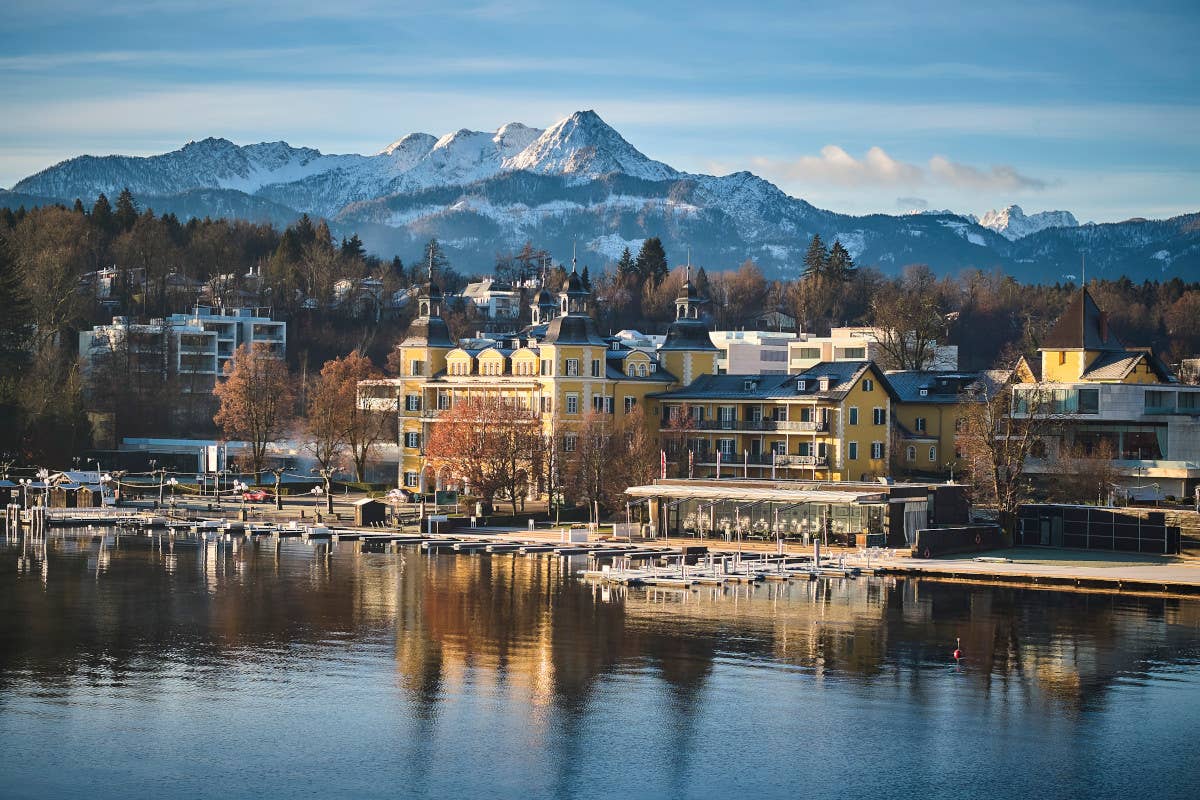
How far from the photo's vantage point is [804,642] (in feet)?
169

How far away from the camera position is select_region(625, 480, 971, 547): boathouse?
244 feet

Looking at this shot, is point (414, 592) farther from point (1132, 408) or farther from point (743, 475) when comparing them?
point (1132, 408)

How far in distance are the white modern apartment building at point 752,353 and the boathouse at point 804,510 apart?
207 ft

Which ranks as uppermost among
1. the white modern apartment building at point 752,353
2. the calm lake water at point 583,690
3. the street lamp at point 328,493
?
the white modern apartment building at point 752,353

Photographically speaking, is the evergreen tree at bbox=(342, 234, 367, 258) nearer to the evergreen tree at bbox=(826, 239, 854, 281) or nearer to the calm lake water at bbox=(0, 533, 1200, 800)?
the evergreen tree at bbox=(826, 239, 854, 281)

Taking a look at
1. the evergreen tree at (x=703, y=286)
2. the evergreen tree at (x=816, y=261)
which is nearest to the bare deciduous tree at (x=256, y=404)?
the evergreen tree at (x=703, y=286)

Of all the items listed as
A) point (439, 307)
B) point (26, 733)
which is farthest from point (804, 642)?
point (439, 307)

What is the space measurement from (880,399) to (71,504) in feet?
152

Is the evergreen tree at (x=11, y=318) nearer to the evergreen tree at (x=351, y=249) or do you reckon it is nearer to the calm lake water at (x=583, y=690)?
the calm lake water at (x=583, y=690)

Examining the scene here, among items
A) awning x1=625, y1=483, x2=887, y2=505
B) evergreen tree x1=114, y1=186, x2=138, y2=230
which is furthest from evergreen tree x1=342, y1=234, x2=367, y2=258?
awning x1=625, y1=483, x2=887, y2=505

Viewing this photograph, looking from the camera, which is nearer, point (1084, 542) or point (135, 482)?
point (1084, 542)

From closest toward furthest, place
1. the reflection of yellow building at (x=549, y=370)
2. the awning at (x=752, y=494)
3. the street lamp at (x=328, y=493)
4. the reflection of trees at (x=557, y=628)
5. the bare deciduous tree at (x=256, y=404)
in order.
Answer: the reflection of trees at (x=557, y=628), the awning at (x=752, y=494), the street lamp at (x=328, y=493), the reflection of yellow building at (x=549, y=370), the bare deciduous tree at (x=256, y=404)

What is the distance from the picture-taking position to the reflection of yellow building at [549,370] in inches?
3740

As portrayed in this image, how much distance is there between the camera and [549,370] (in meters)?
A: 95.4
